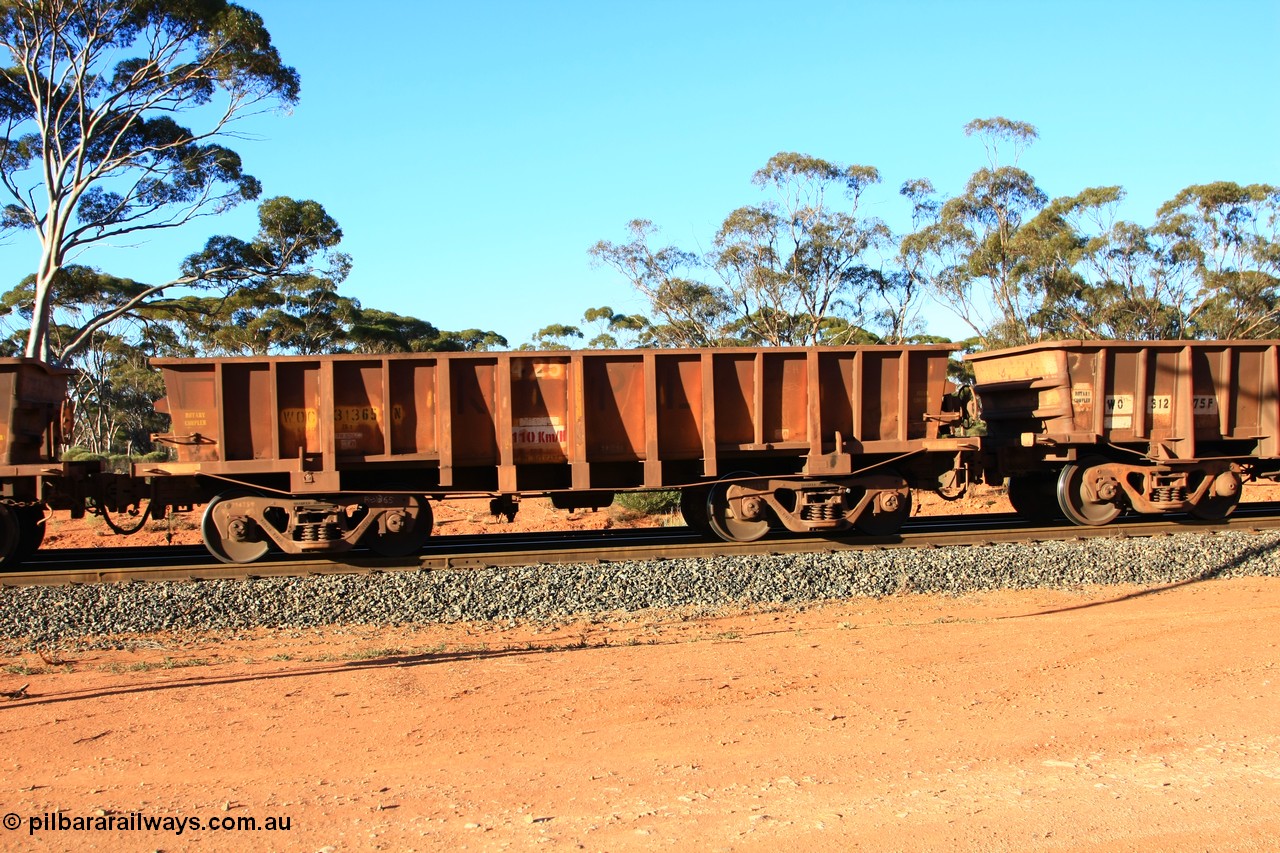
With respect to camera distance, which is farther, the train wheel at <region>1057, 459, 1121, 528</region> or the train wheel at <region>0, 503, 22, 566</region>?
the train wheel at <region>1057, 459, 1121, 528</region>

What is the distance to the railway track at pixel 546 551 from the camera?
31.3ft

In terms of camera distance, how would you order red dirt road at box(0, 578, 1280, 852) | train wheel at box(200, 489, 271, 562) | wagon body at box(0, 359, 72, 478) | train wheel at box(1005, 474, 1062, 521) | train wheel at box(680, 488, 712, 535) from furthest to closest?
train wheel at box(1005, 474, 1062, 521)
train wheel at box(680, 488, 712, 535)
train wheel at box(200, 489, 271, 562)
wagon body at box(0, 359, 72, 478)
red dirt road at box(0, 578, 1280, 852)

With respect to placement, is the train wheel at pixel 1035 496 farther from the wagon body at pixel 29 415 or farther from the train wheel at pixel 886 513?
the wagon body at pixel 29 415

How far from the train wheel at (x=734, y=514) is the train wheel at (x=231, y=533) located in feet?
16.6

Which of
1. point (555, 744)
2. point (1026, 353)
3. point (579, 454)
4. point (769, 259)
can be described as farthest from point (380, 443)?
point (769, 259)

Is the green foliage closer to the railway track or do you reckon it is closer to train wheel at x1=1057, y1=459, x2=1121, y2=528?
the railway track

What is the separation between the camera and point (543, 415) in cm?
1080

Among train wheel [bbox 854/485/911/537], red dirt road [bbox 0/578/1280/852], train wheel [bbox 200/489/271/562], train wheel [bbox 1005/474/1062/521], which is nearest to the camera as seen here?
red dirt road [bbox 0/578/1280/852]

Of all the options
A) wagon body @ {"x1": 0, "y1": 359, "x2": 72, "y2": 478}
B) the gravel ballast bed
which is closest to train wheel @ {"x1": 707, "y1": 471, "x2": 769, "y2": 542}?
the gravel ballast bed

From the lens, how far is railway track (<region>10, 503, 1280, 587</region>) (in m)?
9.55

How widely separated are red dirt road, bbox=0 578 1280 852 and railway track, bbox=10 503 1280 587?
4.18 feet

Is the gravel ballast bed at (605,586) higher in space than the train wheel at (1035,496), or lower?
lower

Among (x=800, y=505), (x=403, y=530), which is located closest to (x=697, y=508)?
(x=800, y=505)

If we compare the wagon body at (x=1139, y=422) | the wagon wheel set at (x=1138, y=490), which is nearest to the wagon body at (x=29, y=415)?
the wagon body at (x=1139, y=422)
